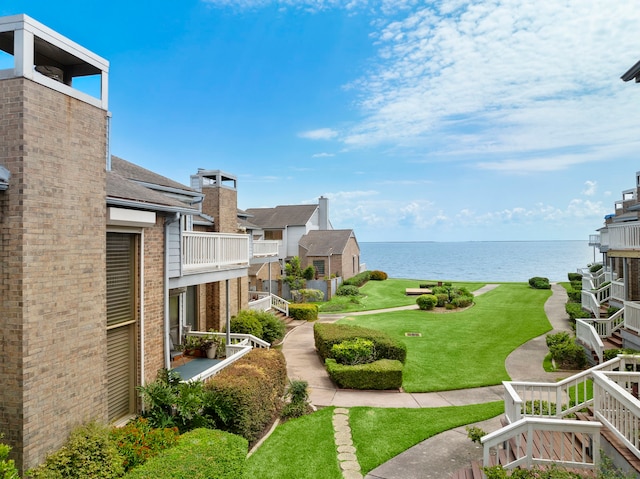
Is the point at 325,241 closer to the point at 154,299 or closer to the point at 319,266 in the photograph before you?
the point at 319,266

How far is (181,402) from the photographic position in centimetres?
867

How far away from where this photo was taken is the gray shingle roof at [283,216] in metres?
45.5

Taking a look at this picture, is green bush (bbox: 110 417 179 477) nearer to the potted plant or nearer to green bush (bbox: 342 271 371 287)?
the potted plant

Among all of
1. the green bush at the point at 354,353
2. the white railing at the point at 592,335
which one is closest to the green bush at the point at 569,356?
the white railing at the point at 592,335

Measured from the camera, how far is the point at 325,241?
143ft

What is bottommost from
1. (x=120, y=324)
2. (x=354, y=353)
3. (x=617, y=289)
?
(x=354, y=353)

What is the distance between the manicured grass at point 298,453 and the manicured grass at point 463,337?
448 cm

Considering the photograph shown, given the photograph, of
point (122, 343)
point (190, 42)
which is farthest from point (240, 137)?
point (122, 343)

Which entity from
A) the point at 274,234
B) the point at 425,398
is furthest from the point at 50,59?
the point at 274,234

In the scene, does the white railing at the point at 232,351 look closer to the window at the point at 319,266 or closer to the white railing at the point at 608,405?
the white railing at the point at 608,405

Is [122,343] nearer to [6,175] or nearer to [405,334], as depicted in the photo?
[6,175]

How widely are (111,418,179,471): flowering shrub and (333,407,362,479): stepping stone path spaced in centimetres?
355

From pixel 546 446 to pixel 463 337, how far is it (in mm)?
13166

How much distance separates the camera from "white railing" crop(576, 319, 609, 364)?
573 inches
